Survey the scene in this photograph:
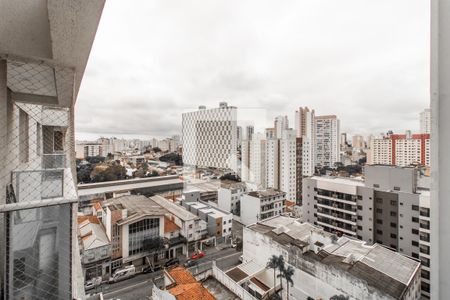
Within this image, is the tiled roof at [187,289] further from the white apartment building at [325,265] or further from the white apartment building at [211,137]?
the white apartment building at [211,137]

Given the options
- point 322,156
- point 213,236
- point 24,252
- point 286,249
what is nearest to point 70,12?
point 24,252

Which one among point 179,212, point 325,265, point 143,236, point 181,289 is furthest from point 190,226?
point 325,265

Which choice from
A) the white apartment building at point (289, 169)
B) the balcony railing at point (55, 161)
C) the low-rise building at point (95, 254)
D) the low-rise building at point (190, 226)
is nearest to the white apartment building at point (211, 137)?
the white apartment building at point (289, 169)

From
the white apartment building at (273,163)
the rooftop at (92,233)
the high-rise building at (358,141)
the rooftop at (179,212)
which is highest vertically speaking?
the high-rise building at (358,141)

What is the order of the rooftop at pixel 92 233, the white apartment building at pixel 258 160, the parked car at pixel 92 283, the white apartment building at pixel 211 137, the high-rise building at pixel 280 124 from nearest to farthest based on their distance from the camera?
the parked car at pixel 92 283, the rooftop at pixel 92 233, the white apartment building at pixel 258 160, the white apartment building at pixel 211 137, the high-rise building at pixel 280 124

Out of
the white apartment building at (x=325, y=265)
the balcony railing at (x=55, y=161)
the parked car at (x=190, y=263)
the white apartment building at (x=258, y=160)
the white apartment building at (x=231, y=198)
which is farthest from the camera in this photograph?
the white apartment building at (x=258, y=160)

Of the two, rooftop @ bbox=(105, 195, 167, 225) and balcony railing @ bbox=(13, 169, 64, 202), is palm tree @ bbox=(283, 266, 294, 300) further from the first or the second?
balcony railing @ bbox=(13, 169, 64, 202)
